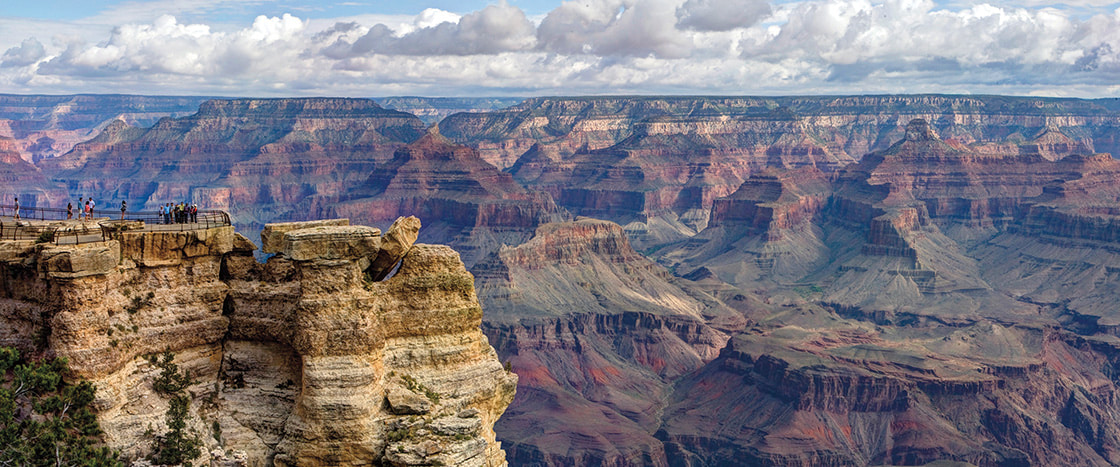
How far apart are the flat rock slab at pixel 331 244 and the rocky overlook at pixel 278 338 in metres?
0.05

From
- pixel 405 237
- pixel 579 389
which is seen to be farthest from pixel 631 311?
pixel 405 237

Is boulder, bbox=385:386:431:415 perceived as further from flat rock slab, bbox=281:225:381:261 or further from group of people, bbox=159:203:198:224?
group of people, bbox=159:203:198:224

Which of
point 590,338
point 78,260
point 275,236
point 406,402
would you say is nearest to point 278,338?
point 275,236

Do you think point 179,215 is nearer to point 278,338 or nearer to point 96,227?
point 96,227

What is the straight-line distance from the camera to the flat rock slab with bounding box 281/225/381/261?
3328 centimetres

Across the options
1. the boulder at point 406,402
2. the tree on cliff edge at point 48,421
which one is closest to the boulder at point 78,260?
the tree on cliff edge at point 48,421

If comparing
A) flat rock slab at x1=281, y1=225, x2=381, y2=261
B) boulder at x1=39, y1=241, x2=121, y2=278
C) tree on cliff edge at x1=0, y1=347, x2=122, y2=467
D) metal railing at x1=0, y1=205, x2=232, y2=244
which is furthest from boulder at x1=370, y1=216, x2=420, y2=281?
tree on cliff edge at x1=0, y1=347, x2=122, y2=467

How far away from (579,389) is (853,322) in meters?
63.4

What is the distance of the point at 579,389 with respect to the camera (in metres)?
148

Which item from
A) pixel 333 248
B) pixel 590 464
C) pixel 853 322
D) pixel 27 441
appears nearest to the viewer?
pixel 27 441

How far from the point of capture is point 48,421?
31.4m

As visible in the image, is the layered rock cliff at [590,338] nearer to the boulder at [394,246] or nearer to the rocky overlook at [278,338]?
the boulder at [394,246]

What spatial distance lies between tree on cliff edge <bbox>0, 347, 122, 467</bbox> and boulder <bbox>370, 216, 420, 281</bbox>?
9422 millimetres

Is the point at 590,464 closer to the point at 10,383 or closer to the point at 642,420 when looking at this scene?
the point at 642,420
